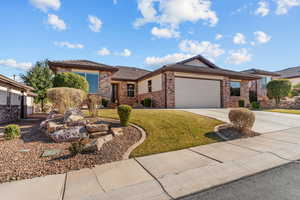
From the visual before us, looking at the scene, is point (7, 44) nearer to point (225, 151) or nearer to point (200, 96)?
point (225, 151)

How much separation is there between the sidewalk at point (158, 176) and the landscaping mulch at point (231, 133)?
1.32m

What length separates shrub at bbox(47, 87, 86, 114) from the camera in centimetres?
722

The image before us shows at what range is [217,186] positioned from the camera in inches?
107

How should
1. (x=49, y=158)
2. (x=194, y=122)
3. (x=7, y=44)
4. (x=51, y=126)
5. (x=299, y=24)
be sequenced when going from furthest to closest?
1. (x=7, y=44)
2. (x=299, y=24)
3. (x=194, y=122)
4. (x=51, y=126)
5. (x=49, y=158)

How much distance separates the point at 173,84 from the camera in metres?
13.4

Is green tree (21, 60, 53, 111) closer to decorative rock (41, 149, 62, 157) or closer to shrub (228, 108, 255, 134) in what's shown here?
decorative rock (41, 149, 62, 157)

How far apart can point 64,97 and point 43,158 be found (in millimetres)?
4106

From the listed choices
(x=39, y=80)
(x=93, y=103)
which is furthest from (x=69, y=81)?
(x=39, y=80)

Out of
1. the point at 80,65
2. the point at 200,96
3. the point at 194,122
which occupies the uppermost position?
the point at 80,65

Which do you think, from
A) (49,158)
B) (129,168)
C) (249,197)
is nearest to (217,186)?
(249,197)

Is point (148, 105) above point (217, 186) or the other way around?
above

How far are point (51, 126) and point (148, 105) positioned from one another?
1020 centimetres

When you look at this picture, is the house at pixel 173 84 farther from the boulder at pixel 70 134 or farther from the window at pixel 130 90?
the boulder at pixel 70 134

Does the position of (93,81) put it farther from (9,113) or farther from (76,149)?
(76,149)
